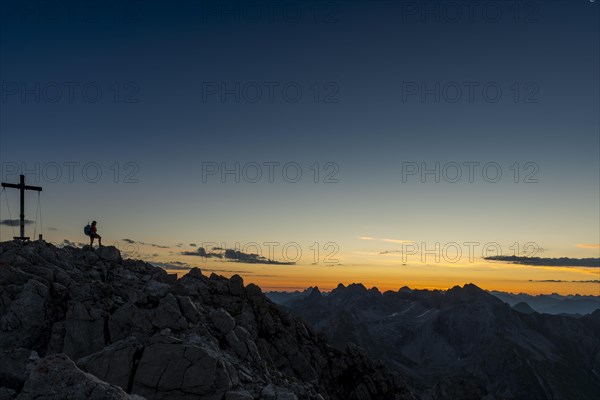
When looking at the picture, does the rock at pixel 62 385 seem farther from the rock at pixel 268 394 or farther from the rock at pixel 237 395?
the rock at pixel 268 394

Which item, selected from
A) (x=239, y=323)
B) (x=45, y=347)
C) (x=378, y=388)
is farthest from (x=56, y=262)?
(x=378, y=388)

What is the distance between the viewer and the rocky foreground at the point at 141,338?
91.7 feet

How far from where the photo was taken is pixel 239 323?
51156 mm

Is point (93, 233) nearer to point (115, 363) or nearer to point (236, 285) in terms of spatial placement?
point (236, 285)

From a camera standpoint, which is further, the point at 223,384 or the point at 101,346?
the point at 101,346

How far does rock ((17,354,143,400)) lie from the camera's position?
654 inches

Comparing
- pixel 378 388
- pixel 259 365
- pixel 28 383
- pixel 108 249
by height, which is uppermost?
pixel 108 249

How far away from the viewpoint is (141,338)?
3581 centimetres

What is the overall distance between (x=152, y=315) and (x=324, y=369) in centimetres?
2921

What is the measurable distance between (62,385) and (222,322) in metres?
26.0

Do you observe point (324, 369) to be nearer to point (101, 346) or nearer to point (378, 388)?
point (378, 388)

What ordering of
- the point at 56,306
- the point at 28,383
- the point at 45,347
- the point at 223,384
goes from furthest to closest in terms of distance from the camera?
the point at 56,306 < the point at 45,347 < the point at 223,384 < the point at 28,383

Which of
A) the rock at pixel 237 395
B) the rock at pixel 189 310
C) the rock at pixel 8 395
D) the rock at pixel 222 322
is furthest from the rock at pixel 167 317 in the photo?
the rock at pixel 8 395

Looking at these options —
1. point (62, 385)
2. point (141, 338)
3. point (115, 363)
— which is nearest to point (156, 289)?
point (141, 338)
